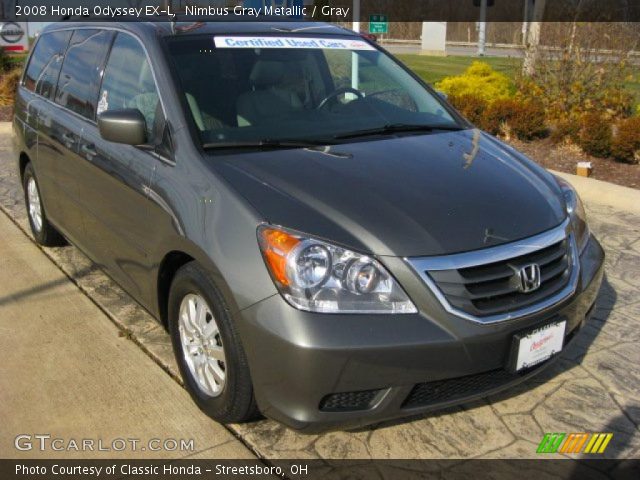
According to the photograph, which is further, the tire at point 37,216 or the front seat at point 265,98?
the tire at point 37,216

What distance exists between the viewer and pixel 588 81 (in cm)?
930

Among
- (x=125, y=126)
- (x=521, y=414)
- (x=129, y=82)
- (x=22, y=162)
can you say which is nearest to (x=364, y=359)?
(x=521, y=414)

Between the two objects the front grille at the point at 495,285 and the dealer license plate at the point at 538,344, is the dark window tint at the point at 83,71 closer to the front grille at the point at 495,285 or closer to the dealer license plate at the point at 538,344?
the front grille at the point at 495,285

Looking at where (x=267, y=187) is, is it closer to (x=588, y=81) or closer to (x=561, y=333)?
(x=561, y=333)

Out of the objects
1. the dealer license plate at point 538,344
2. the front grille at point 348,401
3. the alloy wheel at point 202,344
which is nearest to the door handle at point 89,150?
the alloy wheel at point 202,344

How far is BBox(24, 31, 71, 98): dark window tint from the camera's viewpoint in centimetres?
505

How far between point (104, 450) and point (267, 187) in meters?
1.38

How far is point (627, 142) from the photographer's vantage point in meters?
7.75

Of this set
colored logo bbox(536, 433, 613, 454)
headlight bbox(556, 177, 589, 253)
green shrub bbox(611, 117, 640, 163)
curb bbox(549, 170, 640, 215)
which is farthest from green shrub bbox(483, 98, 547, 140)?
colored logo bbox(536, 433, 613, 454)

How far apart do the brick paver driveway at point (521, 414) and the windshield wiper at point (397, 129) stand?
1464 mm

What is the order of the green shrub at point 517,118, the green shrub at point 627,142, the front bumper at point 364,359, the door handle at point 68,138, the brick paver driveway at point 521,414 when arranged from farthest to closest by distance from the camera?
the green shrub at point 517,118
the green shrub at point 627,142
the door handle at point 68,138
the brick paver driveway at point 521,414
the front bumper at point 364,359

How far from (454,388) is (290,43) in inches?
90.0

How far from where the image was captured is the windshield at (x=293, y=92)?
3.57 metres

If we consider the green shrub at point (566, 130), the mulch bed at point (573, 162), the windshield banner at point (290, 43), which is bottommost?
the mulch bed at point (573, 162)
